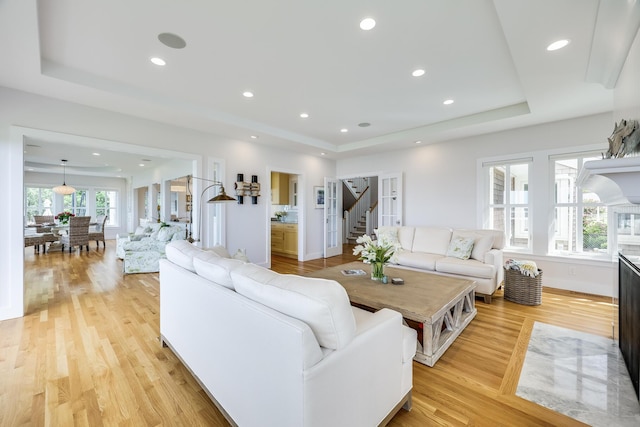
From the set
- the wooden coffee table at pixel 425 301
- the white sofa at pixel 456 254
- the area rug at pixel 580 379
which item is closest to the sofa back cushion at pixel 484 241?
the white sofa at pixel 456 254

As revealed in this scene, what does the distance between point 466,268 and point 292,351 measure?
3.34 m

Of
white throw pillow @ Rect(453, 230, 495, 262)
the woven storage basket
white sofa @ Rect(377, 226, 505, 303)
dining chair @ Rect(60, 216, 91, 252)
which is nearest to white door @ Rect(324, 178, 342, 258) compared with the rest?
white sofa @ Rect(377, 226, 505, 303)

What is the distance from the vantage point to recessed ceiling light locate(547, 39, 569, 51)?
2.21 metres

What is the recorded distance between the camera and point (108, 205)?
1062cm

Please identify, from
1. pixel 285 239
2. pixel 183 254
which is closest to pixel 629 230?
pixel 183 254

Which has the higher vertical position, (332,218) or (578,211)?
(578,211)

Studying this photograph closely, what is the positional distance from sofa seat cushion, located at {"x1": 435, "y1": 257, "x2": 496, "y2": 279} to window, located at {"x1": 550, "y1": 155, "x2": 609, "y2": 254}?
65.4 inches

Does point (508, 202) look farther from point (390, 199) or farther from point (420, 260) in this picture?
point (390, 199)

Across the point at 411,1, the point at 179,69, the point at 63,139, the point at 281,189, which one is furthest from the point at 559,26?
the point at 281,189

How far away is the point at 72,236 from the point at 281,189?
581 cm

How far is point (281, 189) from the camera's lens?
7707 mm

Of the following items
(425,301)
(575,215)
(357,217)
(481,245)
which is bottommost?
(425,301)

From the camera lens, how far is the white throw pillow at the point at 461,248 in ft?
13.1

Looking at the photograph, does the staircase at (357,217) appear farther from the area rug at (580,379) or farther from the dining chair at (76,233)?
the dining chair at (76,233)
